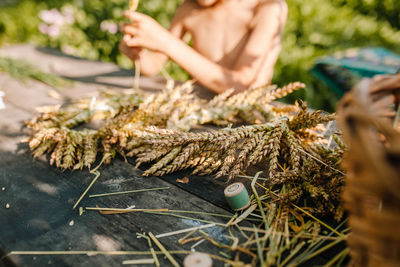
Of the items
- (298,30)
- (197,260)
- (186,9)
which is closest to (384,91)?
(197,260)

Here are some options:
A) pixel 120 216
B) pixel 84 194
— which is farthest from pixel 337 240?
pixel 84 194

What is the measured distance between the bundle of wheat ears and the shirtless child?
0.27 metres

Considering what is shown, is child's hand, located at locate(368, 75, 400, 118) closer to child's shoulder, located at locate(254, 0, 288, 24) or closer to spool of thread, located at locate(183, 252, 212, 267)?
spool of thread, located at locate(183, 252, 212, 267)

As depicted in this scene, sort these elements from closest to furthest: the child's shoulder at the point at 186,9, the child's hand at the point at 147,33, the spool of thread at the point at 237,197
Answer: the spool of thread at the point at 237,197 → the child's hand at the point at 147,33 → the child's shoulder at the point at 186,9

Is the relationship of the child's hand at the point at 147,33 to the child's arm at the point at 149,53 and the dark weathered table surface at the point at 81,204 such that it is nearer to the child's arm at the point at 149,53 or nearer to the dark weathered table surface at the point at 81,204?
the child's arm at the point at 149,53

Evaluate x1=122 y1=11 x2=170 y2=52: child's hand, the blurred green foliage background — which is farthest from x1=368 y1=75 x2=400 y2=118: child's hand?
the blurred green foliage background

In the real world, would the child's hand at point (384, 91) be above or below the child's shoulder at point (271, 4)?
below

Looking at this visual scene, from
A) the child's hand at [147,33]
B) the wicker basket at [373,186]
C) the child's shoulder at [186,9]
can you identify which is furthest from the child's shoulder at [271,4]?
the wicker basket at [373,186]

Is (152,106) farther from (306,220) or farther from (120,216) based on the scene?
(306,220)

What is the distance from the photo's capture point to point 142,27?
5.06 feet

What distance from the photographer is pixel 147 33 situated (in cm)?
156

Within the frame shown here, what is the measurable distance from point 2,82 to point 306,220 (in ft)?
6.67

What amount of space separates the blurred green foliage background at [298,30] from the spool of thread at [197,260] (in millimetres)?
2719

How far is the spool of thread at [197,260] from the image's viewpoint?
681 mm
